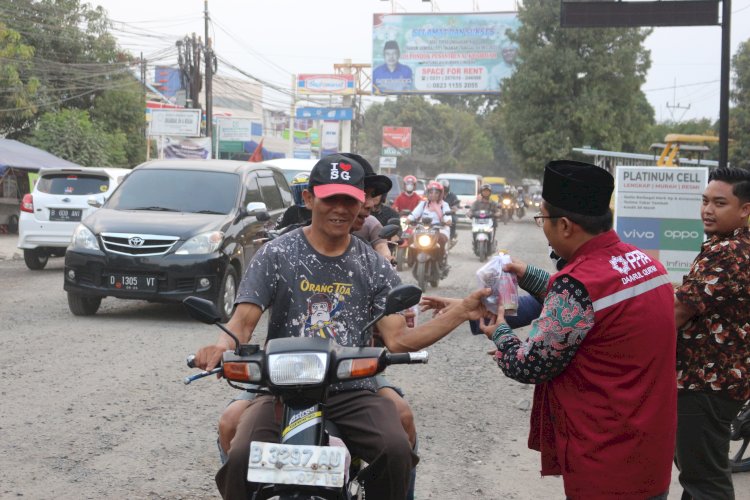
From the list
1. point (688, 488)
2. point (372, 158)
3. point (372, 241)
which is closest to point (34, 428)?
point (372, 241)

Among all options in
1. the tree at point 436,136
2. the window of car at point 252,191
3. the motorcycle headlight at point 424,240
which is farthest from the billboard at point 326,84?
the window of car at point 252,191

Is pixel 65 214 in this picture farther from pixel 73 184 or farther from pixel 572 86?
pixel 572 86

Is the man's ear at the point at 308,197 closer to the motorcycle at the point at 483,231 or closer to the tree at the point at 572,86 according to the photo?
the motorcycle at the point at 483,231

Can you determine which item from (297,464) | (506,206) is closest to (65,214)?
(297,464)

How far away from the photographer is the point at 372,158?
290ft

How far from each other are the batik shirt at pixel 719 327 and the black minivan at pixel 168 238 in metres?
7.24

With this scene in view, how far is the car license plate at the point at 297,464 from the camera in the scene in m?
3.01

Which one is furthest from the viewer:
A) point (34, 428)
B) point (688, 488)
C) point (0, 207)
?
point (0, 207)

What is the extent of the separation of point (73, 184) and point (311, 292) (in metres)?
14.4

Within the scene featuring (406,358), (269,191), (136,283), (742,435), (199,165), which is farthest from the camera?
(269,191)

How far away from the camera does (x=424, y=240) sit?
51.6 ft

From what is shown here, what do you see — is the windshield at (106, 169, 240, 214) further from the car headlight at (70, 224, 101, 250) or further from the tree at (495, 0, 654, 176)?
the tree at (495, 0, 654, 176)

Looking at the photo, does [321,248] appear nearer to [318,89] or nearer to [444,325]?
[444,325]

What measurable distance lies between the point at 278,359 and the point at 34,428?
3.96 metres
